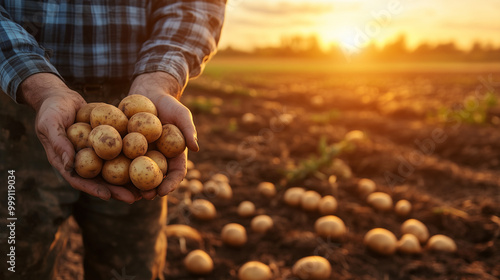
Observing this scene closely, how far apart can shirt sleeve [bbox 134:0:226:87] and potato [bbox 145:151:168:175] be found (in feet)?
1.39

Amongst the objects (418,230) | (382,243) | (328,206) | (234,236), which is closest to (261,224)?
(234,236)

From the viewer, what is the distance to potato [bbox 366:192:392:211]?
11.8ft

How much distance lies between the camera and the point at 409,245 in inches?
116

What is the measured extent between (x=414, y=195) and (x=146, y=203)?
2.84 m

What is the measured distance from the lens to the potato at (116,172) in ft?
5.24

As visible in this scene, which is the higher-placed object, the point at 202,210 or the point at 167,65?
the point at 167,65

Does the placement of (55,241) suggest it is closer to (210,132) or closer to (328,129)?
(210,132)

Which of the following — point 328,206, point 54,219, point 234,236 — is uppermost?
point 54,219

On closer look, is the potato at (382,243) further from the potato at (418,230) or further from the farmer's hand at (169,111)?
the farmer's hand at (169,111)

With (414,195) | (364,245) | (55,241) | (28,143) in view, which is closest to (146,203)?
(55,241)

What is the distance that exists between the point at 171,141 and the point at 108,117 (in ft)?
0.91

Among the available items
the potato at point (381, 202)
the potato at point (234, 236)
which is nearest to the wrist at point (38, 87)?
the potato at point (234, 236)

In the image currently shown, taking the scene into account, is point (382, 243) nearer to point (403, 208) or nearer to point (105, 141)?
point (403, 208)

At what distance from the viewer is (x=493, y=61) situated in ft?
101
